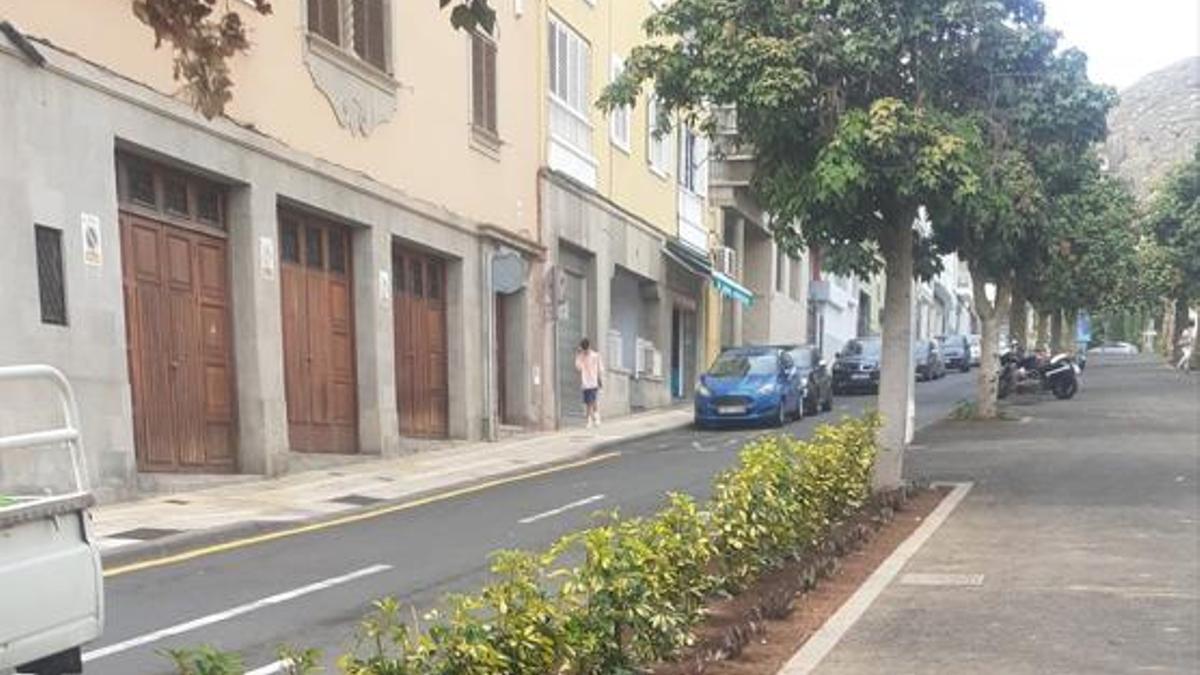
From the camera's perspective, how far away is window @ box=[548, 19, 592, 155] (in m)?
24.8

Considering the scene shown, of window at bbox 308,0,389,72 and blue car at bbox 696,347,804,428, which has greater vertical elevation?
window at bbox 308,0,389,72

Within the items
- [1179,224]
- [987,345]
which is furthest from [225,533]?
[1179,224]

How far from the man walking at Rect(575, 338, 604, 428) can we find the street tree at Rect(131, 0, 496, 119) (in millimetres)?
20752

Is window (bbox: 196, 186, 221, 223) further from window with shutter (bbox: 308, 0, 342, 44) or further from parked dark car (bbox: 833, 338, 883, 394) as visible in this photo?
parked dark car (bbox: 833, 338, 883, 394)

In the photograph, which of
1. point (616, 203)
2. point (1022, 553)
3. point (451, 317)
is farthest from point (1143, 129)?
point (1022, 553)

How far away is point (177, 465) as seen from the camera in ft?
45.9

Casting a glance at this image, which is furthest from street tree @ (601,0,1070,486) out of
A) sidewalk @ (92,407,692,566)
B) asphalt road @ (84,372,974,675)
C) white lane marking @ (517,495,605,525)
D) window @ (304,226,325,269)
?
window @ (304,226,325,269)

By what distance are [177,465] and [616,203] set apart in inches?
620

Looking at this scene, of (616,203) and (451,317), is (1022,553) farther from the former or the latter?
(616,203)

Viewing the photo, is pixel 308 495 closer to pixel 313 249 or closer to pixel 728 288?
pixel 313 249

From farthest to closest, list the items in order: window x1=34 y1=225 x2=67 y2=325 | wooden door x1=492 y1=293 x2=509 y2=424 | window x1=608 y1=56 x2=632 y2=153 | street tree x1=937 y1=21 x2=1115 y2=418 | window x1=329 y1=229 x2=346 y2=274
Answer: window x1=608 y1=56 x2=632 y2=153, wooden door x1=492 y1=293 x2=509 y2=424, window x1=329 y1=229 x2=346 y2=274, window x1=34 y1=225 x2=67 y2=325, street tree x1=937 y1=21 x2=1115 y2=418

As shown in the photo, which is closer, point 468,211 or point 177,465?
point 177,465

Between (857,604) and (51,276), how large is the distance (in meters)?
8.28

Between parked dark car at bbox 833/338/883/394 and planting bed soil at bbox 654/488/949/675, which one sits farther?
parked dark car at bbox 833/338/883/394
